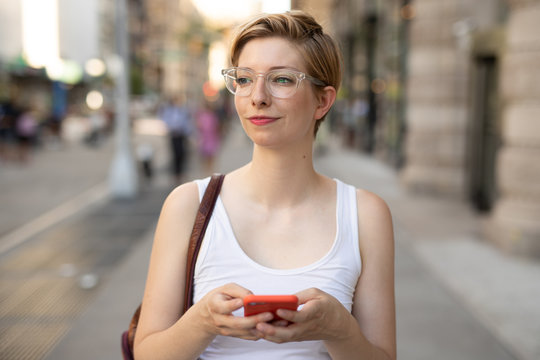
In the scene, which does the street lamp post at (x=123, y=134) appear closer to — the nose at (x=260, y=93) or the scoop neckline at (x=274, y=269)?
the scoop neckline at (x=274, y=269)

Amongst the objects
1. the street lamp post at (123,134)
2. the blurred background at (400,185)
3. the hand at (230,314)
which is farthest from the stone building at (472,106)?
the street lamp post at (123,134)

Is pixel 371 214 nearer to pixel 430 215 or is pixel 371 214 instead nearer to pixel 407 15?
pixel 430 215

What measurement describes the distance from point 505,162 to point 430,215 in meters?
2.56

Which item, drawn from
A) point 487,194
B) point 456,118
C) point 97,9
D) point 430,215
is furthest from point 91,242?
point 97,9

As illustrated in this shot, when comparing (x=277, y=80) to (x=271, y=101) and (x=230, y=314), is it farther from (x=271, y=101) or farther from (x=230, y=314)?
(x=230, y=314)

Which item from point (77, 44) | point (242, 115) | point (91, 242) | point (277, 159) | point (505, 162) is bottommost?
point (91, 242)

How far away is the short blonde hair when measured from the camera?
1.77 metres

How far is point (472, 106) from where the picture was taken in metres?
10.5

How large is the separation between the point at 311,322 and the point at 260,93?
2.25 ft

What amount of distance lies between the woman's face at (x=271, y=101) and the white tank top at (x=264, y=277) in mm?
330

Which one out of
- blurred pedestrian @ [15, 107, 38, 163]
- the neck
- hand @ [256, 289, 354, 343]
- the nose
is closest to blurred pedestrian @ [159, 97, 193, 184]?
blurred pedestrian @ [15, 107, 38, 163]

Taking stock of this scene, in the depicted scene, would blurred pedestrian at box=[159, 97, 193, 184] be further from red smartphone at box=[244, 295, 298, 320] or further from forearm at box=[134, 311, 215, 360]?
red smartphone at box=[244, 295, 298, 320]

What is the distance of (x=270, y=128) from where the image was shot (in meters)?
1.79

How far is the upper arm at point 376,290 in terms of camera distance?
185cm
